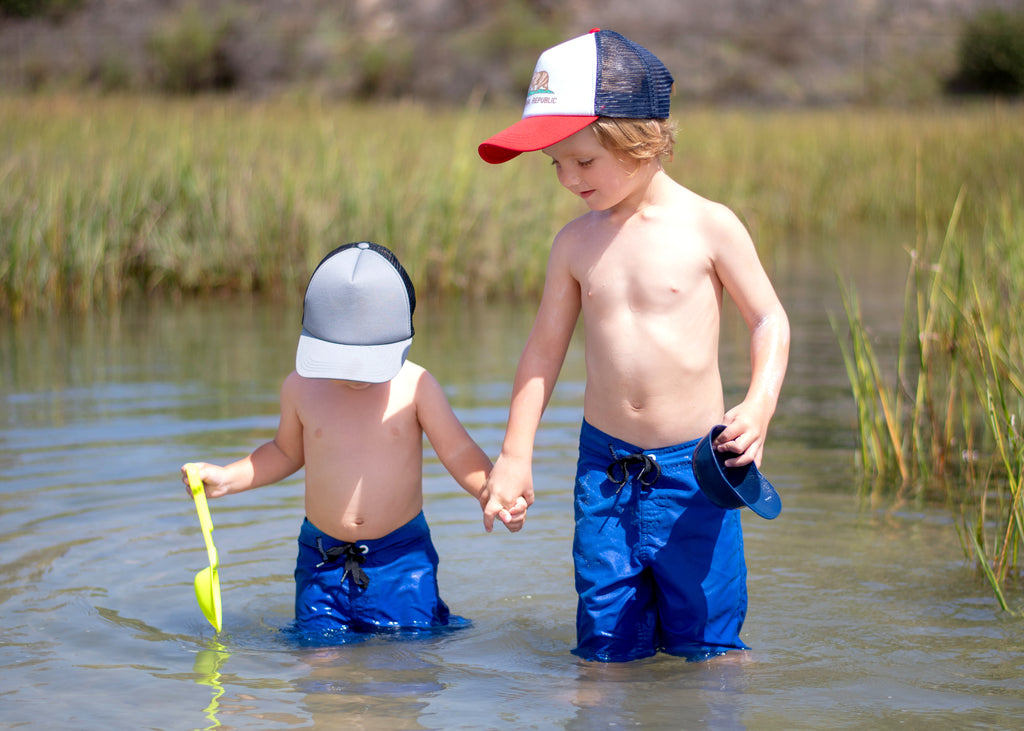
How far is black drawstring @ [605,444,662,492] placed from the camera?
2963 mm

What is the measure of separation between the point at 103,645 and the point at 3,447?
2361 mm

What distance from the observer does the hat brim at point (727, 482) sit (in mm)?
2689

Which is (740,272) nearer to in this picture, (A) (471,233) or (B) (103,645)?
(B) (103,645)

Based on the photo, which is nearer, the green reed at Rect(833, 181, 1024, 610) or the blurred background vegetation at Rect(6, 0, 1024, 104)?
the green reed at Rect(833, 181, 1024, 610)

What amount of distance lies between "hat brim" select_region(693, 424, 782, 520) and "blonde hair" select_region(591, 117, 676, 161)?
0.69m

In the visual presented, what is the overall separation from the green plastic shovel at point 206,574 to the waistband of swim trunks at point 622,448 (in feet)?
3.41

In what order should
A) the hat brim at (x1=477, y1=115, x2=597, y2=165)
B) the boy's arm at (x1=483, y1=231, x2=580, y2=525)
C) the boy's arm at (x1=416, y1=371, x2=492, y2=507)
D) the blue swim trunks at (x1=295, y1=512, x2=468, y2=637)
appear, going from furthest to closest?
the blue swim trunks at (x1=295, y1=512, x2=468, y2=637), the boy's arm at (x1=416, y1=371, x2=492, y2=507), the boy's arm at (x1=483, y1=231, x2=580, y2=525), the hat brim at (x1=477, y1=115, x2=597, y2=165)

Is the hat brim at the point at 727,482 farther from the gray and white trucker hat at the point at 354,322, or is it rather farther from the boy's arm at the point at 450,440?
the gray and white trucker hat at the point at 354,322

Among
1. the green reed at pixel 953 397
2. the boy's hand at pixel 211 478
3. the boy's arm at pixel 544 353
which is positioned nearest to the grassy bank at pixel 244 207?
the green reed at pixel 953 397

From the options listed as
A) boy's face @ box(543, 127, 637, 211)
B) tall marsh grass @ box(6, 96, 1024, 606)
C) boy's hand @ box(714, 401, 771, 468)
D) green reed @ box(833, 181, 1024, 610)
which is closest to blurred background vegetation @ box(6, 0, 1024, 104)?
tall marsh grass @ box(6, 96, 1024, 606)

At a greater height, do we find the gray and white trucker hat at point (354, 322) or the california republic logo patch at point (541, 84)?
the california republic logo patch at point (541, 84)

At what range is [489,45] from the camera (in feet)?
114

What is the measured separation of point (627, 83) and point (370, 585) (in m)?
1.49

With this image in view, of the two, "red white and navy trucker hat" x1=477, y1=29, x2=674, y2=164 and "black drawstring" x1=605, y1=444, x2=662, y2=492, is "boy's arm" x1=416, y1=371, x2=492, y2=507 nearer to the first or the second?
→ "black drawstring" x1=605, y1=444, x2=662, y2=492
